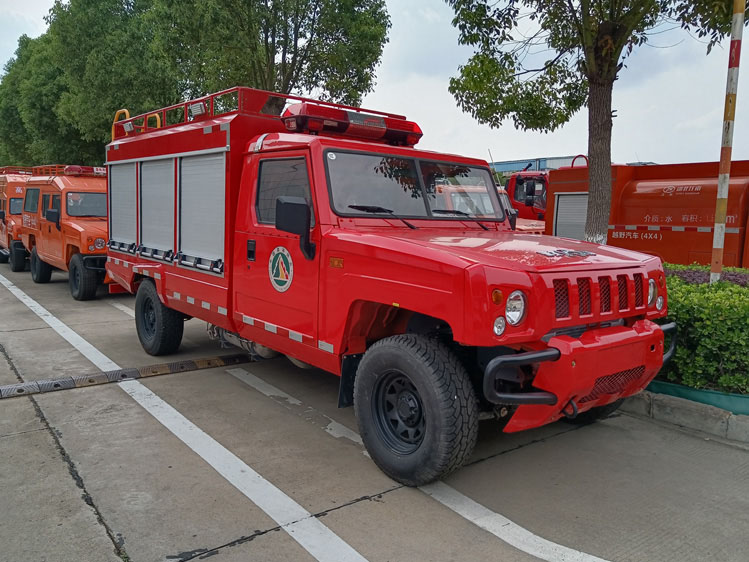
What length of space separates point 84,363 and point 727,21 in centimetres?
745

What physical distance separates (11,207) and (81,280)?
243 inches

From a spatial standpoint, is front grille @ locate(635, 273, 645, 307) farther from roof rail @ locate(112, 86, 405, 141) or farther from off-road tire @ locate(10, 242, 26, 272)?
off-road tire @ locate(10, 242, 26, 272)

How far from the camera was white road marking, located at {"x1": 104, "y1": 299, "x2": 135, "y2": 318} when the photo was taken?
964 cm

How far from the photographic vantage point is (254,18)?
11.1 meters

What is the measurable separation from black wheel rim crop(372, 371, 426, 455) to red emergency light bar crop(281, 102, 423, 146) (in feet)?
7.60

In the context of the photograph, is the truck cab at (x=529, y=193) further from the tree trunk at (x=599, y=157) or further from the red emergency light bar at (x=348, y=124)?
the red emergency light bar at (x=348, y=124)

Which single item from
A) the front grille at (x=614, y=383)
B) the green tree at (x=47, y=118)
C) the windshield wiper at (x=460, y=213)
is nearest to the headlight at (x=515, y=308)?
the front grille at (x=614, y=383)

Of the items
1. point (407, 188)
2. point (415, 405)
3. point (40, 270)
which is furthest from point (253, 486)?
point (40, 270)

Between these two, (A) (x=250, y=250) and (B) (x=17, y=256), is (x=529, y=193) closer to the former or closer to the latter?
(A) (x=250, y=250)

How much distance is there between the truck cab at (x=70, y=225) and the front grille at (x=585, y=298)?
30.1 ft

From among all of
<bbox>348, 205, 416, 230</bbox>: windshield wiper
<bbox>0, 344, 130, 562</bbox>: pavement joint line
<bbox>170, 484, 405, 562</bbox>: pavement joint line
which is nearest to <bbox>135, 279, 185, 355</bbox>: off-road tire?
<bbox>0, 344, 130, 562</bbox>: pavement joint line

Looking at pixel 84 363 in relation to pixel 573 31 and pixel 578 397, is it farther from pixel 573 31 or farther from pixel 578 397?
pixel 573 31

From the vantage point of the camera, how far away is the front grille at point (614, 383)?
3542 millimetres

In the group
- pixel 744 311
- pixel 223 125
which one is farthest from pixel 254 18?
pixel 744 311
